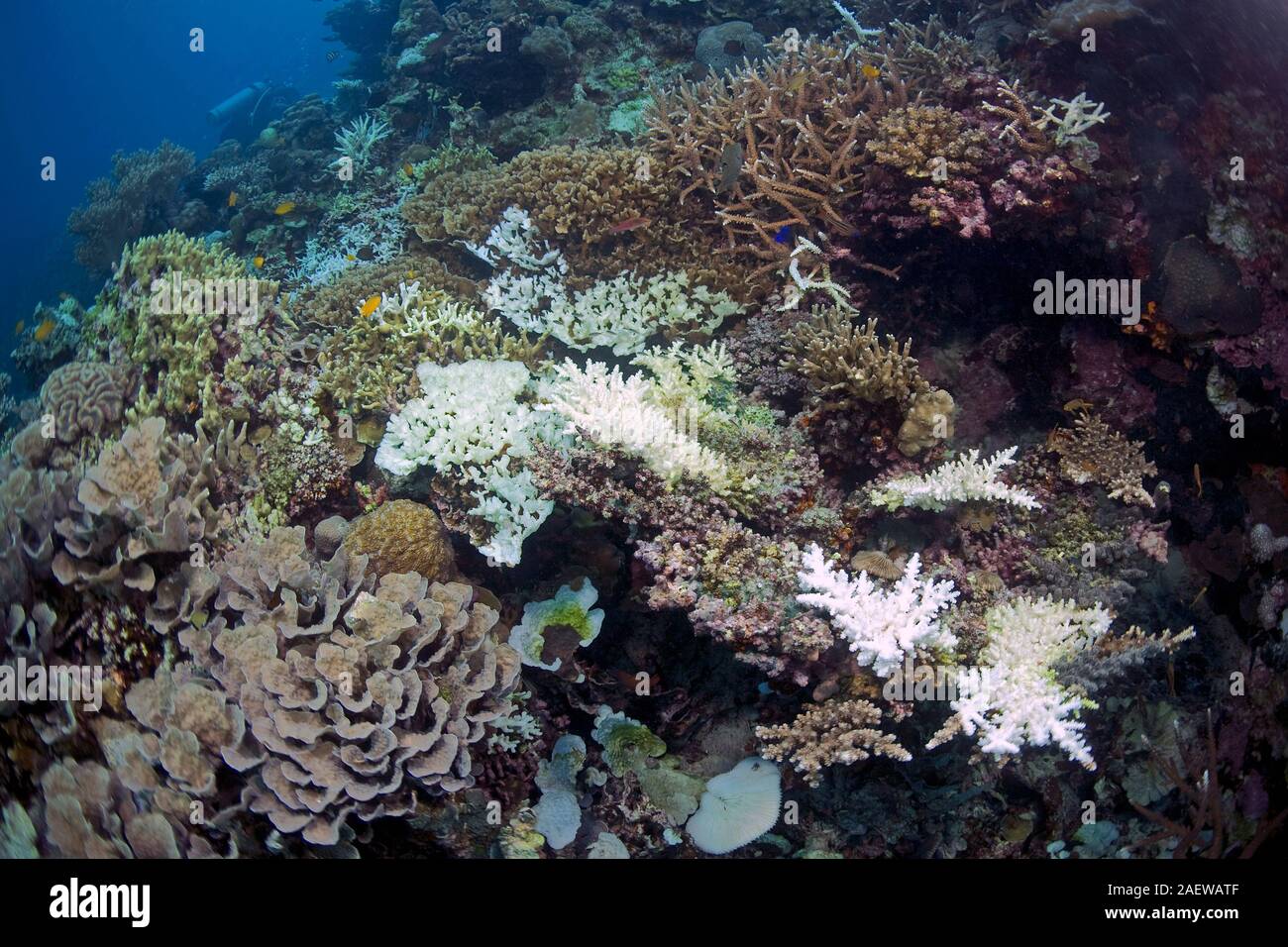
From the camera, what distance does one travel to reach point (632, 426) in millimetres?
3900

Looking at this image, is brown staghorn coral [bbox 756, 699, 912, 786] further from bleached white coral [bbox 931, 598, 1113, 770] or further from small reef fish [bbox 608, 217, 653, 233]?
small reef fish [bbox 608, 217, 653, 233]

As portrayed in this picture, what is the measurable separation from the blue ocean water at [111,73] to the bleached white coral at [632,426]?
56306 millimetres

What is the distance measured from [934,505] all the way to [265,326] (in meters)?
5.80

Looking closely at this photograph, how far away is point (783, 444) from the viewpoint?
439 centimetres

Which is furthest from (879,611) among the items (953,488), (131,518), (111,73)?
(111,73)

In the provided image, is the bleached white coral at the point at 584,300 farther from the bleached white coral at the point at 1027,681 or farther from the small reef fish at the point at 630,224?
the bleached white coral at the point at 1027,681

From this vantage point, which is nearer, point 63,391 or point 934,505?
point 934,505

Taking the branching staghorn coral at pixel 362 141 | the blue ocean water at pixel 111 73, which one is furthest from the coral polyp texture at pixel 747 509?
the blue ocean water at pixel 111 73

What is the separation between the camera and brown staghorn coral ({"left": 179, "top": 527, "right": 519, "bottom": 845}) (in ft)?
10.1

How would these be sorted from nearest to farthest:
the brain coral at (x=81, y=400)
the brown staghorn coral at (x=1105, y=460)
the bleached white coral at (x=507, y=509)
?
the brown staghorn coral at (x=1105, y=460), the bleached white coral at (x=507, y=509), the brain coral at (x=81, y=400)

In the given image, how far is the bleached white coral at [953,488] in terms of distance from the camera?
3904 mm

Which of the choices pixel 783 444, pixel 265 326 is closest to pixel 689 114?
pixel 783 444

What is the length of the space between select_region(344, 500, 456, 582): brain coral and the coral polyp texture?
0.03 metres
